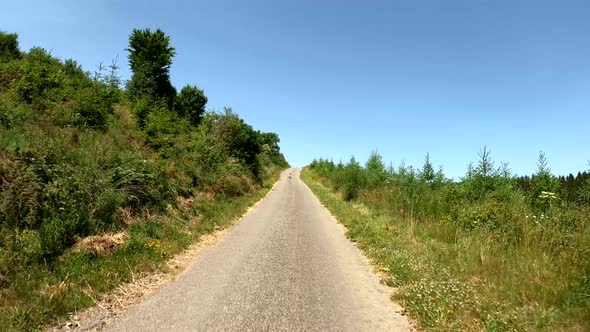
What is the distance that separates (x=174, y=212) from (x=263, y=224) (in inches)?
134

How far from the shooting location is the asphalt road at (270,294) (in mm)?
5523

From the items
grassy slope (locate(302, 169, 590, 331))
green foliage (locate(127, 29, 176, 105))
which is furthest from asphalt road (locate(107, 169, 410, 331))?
green foliage (locate(127, 29, 176, 105))

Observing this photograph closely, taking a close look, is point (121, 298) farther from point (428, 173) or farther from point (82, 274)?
point (428, 173)

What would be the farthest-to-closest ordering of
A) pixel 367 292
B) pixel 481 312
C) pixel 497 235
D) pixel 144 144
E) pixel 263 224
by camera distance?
pixel 144 144, pixel 263 224, pixel 497 235, pixel 367 292, pixel 481 312

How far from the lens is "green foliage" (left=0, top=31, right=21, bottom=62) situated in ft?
59.8

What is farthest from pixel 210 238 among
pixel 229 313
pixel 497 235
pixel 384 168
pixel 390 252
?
pixel 384 168

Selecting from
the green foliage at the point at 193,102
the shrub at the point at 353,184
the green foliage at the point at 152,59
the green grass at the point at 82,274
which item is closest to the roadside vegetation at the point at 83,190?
the green grass at the point at 82,274

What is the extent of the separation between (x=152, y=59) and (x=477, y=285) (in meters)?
26.6

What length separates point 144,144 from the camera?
16.8 meters

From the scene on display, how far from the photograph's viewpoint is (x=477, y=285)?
22.5 feet

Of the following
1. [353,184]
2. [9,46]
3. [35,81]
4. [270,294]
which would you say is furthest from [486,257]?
[9,46]

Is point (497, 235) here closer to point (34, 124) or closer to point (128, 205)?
point (128, 205)

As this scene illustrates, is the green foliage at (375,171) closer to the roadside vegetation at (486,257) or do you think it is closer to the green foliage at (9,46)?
the roadside vegetation at (486,257)

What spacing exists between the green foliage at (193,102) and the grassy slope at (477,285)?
24460 millimetres
